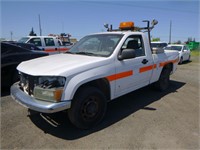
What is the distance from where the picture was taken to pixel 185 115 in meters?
4.15

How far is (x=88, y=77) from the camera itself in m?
3.18

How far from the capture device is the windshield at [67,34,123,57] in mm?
3940

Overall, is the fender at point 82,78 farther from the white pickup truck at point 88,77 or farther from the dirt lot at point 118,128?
the dirt lot at point 118,128

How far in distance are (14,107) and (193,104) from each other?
4752 millimetres

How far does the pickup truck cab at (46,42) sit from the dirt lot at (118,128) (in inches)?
274

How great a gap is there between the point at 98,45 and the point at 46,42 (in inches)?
328

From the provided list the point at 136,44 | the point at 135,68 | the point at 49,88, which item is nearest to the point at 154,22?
the point at 136,44

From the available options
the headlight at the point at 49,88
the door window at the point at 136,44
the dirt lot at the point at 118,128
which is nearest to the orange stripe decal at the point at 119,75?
the door window at the point at 136,44

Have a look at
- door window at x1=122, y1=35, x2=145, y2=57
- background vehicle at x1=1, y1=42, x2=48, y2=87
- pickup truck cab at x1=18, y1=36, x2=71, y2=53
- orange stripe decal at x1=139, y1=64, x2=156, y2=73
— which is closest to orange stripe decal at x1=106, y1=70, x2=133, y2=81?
orange stripe decal at x1=139, y1=64, x2=156, y2=73

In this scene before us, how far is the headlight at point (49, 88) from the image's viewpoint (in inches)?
112

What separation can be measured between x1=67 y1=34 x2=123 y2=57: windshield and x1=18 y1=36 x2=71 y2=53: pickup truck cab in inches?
293

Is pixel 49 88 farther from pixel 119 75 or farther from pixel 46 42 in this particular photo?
pixel 46 42

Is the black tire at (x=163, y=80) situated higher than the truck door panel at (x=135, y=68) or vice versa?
the truck door panel at (x=135, y=68)

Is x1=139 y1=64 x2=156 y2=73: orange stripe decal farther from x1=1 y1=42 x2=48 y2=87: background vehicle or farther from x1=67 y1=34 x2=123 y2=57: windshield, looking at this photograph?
x1=1 y1=42 x2=48 y2=87: background vehicle
